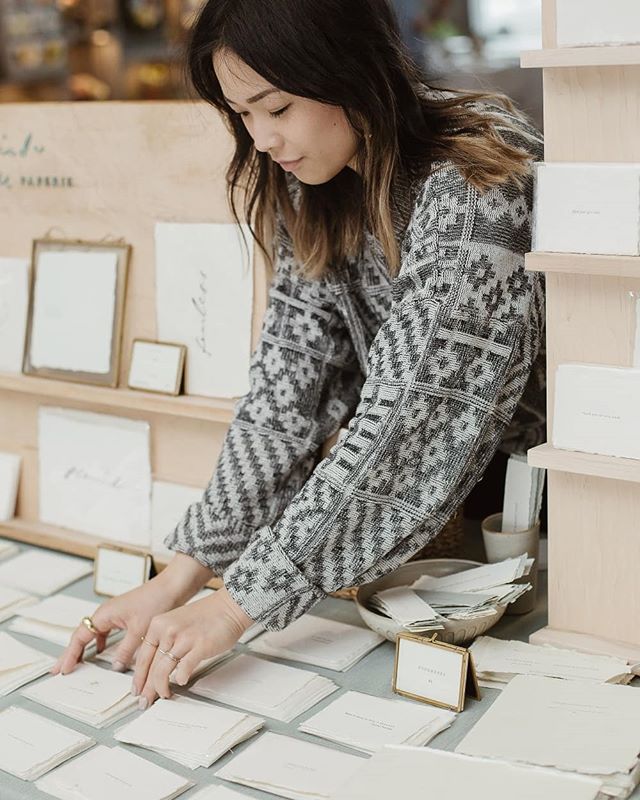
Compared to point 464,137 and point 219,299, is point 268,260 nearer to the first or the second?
point 219,299

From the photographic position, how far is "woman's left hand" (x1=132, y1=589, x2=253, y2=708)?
52.2 inches

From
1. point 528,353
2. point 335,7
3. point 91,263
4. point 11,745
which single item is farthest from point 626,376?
point 91,263

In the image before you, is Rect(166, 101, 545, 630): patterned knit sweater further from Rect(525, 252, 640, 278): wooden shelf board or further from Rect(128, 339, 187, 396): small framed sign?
Rect(128, 339, 187, 396): small framed sign

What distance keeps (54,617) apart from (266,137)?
0.74 meters

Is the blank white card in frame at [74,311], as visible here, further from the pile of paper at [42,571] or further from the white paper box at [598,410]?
the white paper box at [598,410]

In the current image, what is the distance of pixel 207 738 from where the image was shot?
1.24 m

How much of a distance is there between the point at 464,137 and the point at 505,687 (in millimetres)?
661

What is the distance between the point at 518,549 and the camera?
1536 millimetres

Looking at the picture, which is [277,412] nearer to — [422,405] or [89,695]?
[422,405]

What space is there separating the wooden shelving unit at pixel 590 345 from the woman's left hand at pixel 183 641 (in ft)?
1.24

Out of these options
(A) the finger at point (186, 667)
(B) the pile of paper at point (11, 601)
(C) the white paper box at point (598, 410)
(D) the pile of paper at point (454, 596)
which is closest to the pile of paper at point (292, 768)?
(A) the finger at point (186, 667)

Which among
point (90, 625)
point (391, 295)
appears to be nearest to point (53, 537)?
point (90, 625)

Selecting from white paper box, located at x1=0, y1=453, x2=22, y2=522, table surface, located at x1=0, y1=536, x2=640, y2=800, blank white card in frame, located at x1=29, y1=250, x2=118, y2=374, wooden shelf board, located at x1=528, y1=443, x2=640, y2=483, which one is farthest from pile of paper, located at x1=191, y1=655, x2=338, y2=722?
white paper box, located at x1=0, y1=453, x2=22, y2=522

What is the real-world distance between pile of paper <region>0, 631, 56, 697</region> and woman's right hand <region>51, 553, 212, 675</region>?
0.08 ft
